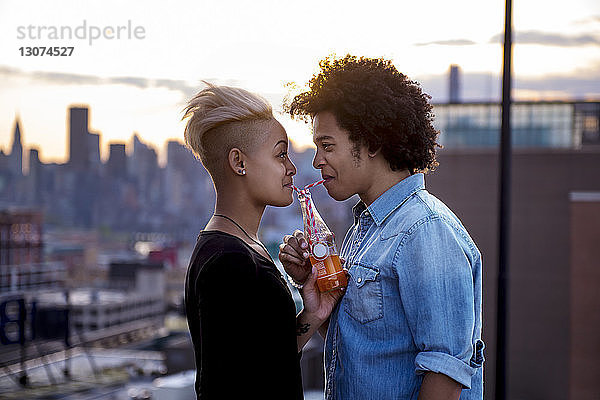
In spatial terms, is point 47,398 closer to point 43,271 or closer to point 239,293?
point 43,271

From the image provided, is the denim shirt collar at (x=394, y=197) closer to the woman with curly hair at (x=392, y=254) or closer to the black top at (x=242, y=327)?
the woman with curly hair at (x=392, y=254)

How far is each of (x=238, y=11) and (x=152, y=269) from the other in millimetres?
25079

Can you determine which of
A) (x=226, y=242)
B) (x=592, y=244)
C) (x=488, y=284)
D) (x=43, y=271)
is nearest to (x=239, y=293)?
(x=226, y=242)

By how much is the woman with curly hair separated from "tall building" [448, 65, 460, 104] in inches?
198

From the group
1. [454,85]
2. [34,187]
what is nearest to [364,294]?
[454,85]

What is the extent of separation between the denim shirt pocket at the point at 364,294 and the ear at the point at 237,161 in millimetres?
346

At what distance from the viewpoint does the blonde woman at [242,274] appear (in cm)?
149

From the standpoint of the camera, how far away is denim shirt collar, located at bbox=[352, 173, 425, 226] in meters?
1.64

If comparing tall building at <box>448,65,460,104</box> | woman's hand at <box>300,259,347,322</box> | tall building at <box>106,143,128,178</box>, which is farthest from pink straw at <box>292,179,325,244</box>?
tall building at <box>106,143,128,178</box>

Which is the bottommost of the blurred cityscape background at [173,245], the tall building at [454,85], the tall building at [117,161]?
the blurred cityscape background at [173,245]

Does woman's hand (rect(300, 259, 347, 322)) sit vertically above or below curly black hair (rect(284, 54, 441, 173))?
below

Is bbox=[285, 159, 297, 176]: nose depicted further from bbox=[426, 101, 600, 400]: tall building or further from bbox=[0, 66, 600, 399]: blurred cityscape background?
bbox=[426, 101, 600, 400]: tall building

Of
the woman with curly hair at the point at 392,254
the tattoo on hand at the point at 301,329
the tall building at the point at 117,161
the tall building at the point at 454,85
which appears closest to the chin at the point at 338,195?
the woman with curly hair at the point at 392,254

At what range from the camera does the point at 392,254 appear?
1521 mm
